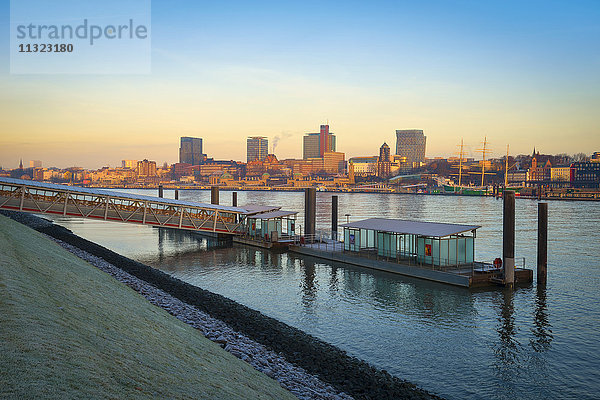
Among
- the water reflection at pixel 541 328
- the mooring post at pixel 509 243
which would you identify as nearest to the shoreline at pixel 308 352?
the water reflection at pixel 541 328

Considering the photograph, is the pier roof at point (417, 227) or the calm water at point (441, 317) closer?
the calm water at point (441, 317)

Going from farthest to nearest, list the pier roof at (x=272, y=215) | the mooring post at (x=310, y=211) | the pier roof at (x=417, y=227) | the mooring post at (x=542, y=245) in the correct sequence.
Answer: the pier roof at (x=272, y=215)
the mooring post at (x=310, y=211)
the pier roof at (x=417, y=227)
the mooring post at (x=542, y=245)

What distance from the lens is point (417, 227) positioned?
33906 millimetres

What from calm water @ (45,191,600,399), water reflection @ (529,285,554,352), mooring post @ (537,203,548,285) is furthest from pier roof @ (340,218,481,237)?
water reflection @ (529,285,554,352)

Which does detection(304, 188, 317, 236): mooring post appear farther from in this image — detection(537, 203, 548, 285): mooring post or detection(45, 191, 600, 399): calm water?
detection(537, 203, 548, 285): mooring post

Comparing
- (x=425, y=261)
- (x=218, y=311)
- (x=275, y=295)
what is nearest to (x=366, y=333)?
A: (x=218, y=311)

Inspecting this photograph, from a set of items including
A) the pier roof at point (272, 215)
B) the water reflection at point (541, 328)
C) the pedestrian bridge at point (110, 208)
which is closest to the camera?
the water reflection at point (541, 328)

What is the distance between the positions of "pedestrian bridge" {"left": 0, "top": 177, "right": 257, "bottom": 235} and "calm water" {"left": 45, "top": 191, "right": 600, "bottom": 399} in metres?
4.90

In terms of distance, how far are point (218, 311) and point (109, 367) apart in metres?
12.7

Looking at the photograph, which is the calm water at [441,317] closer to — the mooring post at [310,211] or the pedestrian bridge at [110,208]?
the pedestrian bridge at [110,208]

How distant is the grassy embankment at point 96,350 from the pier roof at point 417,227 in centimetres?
1946

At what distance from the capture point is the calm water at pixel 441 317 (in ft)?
55.0

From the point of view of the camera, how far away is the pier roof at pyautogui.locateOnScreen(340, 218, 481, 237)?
31312 mm

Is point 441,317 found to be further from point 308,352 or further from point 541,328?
point 308,352
